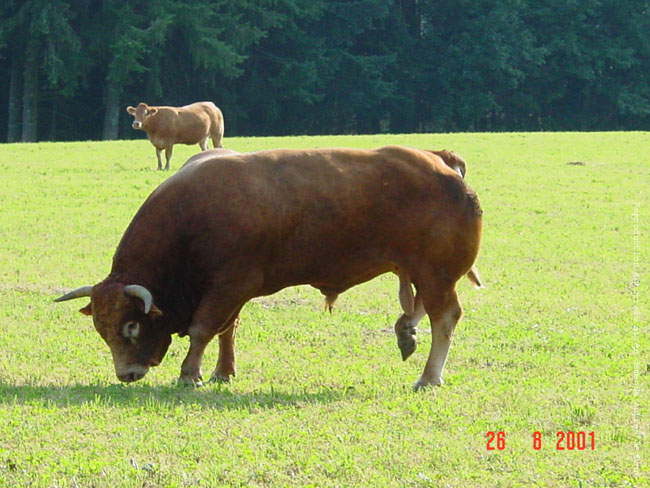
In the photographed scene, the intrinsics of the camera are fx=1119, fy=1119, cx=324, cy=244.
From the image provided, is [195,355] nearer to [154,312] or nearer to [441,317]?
[154,312]

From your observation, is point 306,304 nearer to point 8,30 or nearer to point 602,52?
point 8,30

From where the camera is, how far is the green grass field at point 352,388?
20.9 ft

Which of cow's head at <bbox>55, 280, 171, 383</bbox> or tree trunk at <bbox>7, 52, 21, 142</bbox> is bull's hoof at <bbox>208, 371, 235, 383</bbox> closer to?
cow's head at <bbox>55, 280, 171, 383</bbox>

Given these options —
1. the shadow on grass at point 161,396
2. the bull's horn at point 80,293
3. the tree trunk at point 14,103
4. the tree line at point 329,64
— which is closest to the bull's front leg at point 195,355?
the shadow on grass at point 161,396

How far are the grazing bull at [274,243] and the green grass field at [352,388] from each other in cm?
46

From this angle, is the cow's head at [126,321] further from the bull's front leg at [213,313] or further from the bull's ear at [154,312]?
the bull's front leg at [213,313]

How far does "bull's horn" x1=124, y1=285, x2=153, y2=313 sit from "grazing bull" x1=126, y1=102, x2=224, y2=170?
17924mm

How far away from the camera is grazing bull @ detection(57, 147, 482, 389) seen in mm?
8664

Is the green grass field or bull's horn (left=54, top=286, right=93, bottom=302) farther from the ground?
bull's horn (left=54, top=286, right=93, bottom=302)

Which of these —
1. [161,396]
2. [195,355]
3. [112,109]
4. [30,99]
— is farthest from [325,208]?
[30,99]

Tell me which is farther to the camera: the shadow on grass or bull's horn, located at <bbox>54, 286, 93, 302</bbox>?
bull's horn, located at <bbox>54, 286, 93, 302</bbox>

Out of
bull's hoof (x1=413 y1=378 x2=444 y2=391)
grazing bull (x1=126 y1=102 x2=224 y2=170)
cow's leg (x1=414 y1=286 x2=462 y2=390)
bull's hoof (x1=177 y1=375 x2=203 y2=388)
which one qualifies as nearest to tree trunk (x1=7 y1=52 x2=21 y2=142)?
grazing bull (x1=126 y1=102 x2=224 y2=170)

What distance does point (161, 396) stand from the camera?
8148 millimetres

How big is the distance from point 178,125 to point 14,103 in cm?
2631
